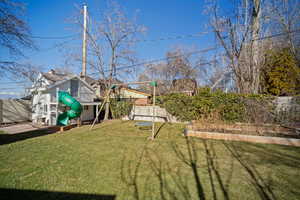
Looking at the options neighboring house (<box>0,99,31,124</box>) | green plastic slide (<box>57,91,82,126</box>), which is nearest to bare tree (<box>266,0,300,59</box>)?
green plastic slide (<box>57,91,82,126</box>)

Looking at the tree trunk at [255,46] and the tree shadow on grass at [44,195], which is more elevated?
the tree trunk at [255,46]

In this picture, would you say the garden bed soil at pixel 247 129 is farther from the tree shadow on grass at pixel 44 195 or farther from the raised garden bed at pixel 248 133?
the tree shadow on grass at pixel 44 195

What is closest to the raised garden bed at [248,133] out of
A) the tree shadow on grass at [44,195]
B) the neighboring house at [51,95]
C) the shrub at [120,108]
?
the tree shadow on grass at [44,195]

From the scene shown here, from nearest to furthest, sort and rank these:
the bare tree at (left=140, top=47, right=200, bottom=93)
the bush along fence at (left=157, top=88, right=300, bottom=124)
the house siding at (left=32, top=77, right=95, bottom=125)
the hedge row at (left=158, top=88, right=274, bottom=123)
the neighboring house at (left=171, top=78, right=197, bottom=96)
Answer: the bush along fence at (left=157, top=88, right=300, bottom=124) → the hedge row at (left=158, top=88, right=274, bottom=123) → the house siding at (left=32, top=77, right=95, bottom=125) → the neighboring house at (left=171, top=78, right=197, bottom=96) → the bare tree at (left=140, top=47, right=200, bottom=93)

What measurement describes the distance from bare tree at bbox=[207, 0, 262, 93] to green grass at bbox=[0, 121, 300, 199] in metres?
7.30

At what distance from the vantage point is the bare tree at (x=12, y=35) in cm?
559

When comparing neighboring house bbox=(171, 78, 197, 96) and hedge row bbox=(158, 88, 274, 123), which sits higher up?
neighboring house bbox=(171, 78, 197, 96)

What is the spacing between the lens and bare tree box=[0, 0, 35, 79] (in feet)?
18.3

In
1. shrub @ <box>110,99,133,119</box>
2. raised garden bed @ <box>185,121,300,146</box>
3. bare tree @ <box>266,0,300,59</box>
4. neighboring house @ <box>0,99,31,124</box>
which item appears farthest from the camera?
shrub @ <box>110,99,133,119</box>

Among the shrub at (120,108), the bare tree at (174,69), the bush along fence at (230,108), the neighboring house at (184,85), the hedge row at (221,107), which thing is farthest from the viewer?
the bare tree at (174,69)

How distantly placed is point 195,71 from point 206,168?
23066 mm

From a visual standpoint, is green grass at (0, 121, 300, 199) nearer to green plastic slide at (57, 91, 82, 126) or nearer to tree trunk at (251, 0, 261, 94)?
green plastic slide at (57, 91, 82, 126)

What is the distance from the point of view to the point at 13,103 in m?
10.6

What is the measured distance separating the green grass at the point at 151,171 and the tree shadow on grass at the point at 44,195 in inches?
0.7
